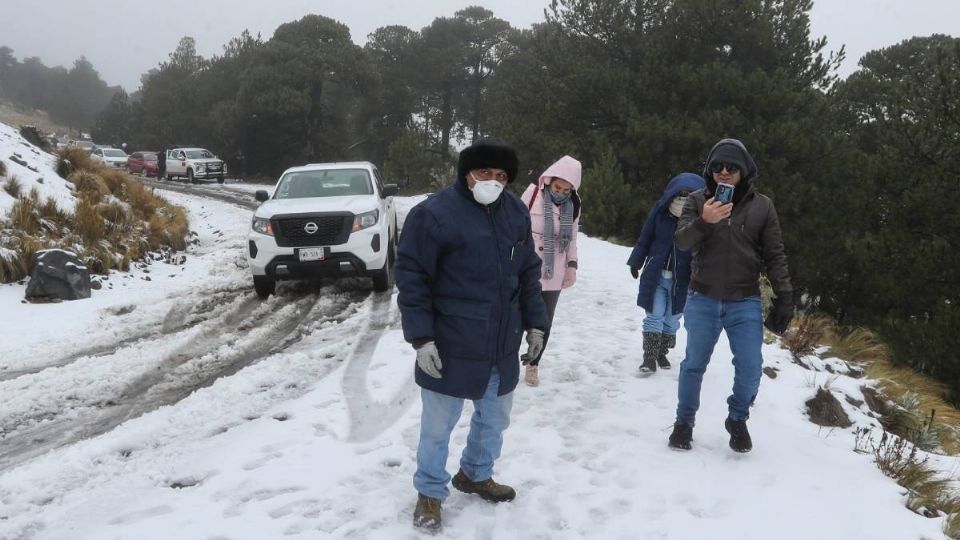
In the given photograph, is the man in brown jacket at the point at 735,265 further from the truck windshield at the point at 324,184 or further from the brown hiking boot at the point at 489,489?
the truck windshield at the point at 324,184

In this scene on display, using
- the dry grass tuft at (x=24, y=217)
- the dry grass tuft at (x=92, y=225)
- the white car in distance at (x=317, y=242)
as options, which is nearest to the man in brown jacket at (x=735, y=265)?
the white car in distance at (x=317, y=242)

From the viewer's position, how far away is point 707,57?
68.8 feet

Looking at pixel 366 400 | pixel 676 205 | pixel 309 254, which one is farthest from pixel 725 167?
pixel 309 254

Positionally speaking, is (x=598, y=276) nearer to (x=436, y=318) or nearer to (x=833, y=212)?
(x=436, y=318)

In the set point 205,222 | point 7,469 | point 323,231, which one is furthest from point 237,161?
point 7,469

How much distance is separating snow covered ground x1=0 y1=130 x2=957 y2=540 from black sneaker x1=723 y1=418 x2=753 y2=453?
74 mm

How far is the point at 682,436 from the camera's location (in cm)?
427

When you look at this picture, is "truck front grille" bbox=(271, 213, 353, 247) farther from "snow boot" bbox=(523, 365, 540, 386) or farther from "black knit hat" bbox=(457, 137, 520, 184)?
"black knit hat" bbox=(457, 137, 520, 184)

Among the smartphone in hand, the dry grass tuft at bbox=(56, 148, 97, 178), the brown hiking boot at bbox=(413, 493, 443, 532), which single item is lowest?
the brown hiking boot at bbox=(413, 493, 443, 532)

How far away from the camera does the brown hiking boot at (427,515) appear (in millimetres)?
3260

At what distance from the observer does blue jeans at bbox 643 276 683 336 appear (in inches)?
213

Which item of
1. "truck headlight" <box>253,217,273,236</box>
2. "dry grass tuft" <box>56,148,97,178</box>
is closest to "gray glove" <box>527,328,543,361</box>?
"truck headlight" <box>253,217,273,236</box>

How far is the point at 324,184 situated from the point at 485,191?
7133mm

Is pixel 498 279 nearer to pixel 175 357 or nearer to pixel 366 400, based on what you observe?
pixel 366 400
